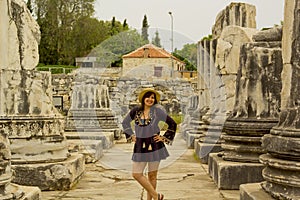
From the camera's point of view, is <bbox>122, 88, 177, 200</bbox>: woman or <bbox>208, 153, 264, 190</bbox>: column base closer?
<bbox>122, 88, 177, 200</bbox>: woman

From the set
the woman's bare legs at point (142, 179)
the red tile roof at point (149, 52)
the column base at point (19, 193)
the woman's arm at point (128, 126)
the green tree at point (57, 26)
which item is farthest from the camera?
the green tree at point (57, 26)

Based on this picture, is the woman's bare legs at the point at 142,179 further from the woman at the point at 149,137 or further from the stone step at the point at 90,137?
the stone step at the point at 90,137

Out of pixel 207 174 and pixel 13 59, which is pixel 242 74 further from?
pixel 13 59

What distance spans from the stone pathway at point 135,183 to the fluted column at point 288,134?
204cm

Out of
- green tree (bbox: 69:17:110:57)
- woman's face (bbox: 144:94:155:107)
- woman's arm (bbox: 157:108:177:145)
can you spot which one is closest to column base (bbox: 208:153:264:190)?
woman's arm (bbox: 157:108:177:145)

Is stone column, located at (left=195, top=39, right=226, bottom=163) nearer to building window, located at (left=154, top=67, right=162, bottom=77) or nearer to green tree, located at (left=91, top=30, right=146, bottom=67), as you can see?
building window, located at (left=154, top=67, right=162, bottom=77)

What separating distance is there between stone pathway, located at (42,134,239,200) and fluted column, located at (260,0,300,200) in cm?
204

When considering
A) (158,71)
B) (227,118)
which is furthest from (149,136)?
(158,71)

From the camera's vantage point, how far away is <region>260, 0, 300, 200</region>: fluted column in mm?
4125

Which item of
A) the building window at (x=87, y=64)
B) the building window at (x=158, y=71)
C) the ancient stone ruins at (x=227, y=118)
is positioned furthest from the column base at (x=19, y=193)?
the building window at (x=87, y=64)

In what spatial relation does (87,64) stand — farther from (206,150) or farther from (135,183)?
(135,183)

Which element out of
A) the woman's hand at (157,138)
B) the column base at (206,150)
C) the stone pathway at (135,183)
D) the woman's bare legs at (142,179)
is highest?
the woman's hand at (157,138)

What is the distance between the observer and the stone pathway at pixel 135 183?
6.71m

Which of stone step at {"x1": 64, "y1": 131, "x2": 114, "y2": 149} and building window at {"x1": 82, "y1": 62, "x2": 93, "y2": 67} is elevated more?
building window at {"x1": 82, "y1": 62, "x2": 93, "y2": 67}
